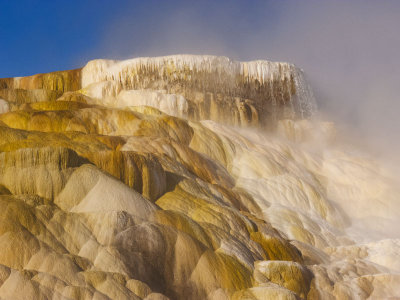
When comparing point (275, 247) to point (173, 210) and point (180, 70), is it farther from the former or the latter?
point (180, 70)

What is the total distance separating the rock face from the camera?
22.9 feet

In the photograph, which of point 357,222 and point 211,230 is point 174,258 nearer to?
point 211,230

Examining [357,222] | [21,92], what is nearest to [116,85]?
[21,92]

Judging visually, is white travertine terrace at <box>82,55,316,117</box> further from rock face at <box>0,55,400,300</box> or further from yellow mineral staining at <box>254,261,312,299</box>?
yellow mineral staining at <box>254,261,312,299</box>

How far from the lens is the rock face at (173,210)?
6988 mm

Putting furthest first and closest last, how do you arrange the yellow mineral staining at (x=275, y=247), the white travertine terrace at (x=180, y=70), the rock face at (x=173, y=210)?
the white travertine terrace at (x=180, y=70)
the yellow mineral staining at (x=275, y=247)
the rock face at (x=173, y=210)

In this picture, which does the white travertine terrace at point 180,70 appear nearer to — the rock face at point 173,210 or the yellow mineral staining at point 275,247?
the rock face at point 173,210

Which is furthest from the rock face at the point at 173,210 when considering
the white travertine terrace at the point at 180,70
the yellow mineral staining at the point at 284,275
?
the white travertine terrace at the point at 180,70

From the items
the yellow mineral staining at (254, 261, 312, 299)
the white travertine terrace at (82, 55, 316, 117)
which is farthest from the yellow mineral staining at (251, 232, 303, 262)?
the white travertine terrace at (82, 55, 316, 117)

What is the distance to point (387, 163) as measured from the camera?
2080 cm

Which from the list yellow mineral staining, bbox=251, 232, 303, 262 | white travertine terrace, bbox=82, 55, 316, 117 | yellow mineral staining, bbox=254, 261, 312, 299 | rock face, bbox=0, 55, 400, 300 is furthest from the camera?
white travertine terrace, bbox=82, 55, 316, 117

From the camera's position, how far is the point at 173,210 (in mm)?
9039

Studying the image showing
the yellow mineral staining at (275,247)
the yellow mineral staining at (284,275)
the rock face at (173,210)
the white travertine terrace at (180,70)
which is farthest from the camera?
the white travertine terrace at (180,70)

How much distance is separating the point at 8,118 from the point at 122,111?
3071mm
